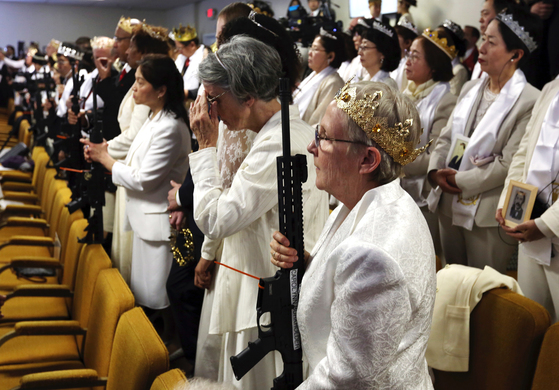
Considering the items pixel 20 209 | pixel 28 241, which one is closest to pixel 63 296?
pixel 28 241

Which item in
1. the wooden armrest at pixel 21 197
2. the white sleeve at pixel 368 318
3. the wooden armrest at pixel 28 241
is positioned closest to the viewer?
the white sleeve at pixel 368 318

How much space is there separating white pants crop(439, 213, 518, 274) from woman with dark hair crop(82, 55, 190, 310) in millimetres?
1328

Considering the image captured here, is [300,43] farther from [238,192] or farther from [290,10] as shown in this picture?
[238,192]

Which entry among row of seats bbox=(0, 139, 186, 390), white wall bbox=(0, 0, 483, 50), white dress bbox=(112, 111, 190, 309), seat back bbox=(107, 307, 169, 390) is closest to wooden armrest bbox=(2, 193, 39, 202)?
row of seats bbox=(0, 139, 186, 390)

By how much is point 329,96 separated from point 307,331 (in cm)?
298

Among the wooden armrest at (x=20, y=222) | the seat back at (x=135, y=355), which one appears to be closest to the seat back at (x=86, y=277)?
the seat back at (x=135, y=355)

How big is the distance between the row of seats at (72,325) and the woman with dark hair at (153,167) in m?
0.27

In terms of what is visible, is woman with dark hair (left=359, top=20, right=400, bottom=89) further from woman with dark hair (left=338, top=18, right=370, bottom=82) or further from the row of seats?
the row of seats

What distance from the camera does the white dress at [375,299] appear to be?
34.0 inches

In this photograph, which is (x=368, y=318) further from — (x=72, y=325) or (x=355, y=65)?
(x=355, y=65)

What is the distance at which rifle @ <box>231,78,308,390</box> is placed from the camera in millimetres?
1093

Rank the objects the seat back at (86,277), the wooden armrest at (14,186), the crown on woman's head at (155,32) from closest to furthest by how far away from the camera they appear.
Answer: the seat back at (86,277)
the crown on woman's head at (155,32)
the wooden armrest at (14,186)

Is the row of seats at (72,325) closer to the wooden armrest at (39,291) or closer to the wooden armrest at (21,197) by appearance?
the wooden armrest at (39,291)

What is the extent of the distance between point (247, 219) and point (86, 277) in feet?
3.31
